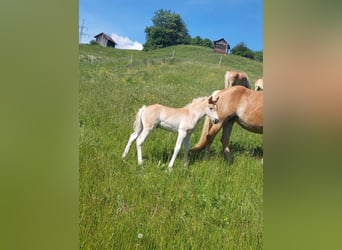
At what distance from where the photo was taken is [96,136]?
7.72ft

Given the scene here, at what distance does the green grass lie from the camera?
223 cm

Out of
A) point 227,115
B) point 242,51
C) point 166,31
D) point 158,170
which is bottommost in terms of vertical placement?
point 158,170

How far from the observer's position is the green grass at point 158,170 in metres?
2.23

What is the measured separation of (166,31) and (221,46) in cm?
40

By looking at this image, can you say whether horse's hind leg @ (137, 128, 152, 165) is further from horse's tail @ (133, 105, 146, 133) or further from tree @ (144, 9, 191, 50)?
tree @ (144, 9, 191, 50)

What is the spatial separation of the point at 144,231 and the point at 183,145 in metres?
0.64

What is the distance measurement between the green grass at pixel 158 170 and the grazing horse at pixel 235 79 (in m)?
0.04

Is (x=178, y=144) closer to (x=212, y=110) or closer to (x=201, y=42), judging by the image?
(x=212, y=110)

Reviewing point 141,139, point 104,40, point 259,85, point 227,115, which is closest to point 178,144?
point 141,139

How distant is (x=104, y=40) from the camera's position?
2.39 m
